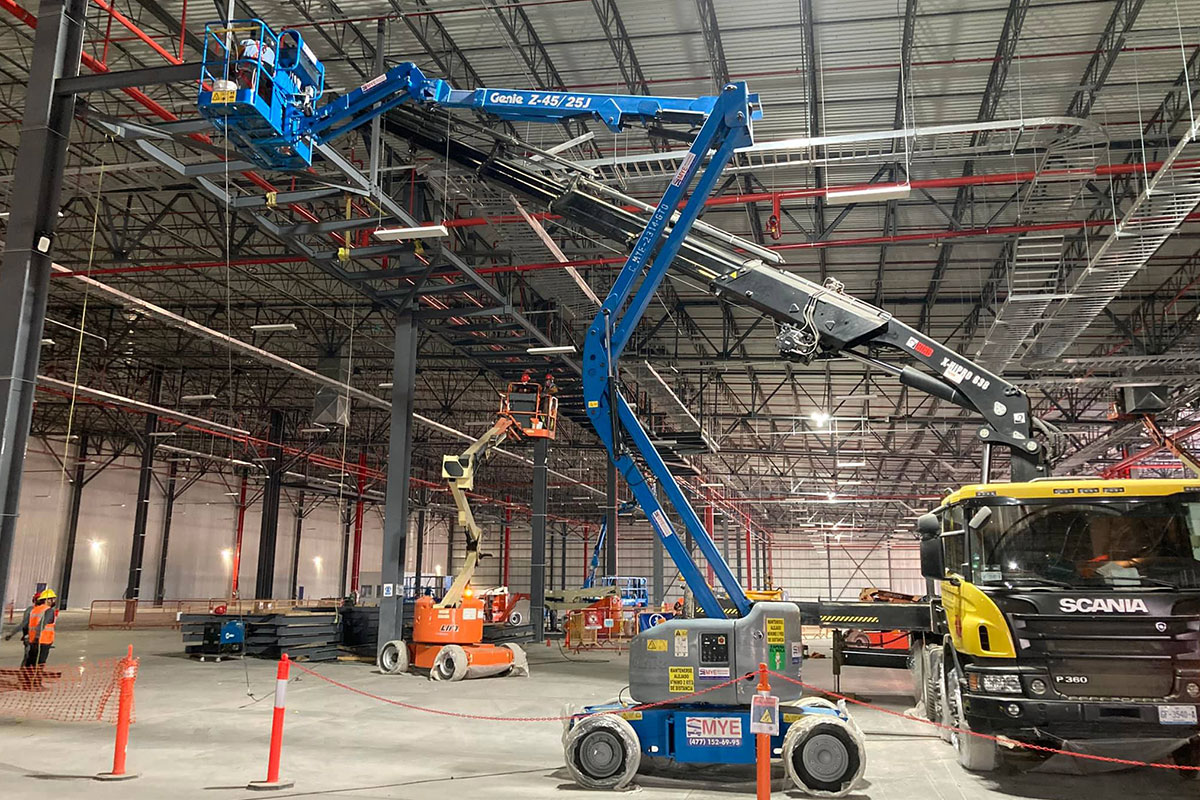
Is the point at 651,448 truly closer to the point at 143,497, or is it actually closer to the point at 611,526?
the point at 611,526

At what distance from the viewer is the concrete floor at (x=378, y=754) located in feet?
29.1

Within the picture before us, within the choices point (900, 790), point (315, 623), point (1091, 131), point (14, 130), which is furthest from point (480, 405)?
point (900, 790)

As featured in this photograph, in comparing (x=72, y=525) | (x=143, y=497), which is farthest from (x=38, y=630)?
(x=72, y=525)

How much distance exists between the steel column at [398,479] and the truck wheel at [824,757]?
13991 mm

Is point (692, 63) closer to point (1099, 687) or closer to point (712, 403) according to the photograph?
point (1099, 687)

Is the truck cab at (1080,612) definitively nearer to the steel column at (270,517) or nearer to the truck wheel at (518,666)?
the truck wheel at (518,666)

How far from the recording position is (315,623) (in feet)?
77.8

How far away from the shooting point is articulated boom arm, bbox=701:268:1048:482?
10703 millimetres

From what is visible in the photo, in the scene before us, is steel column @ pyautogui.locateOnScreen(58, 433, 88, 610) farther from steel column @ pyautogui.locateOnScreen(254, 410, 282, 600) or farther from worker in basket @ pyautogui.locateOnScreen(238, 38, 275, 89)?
worker in basket @ pyautogui.locateOnScreen(238, 38, 275, 89)

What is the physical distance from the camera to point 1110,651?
29.0 feet

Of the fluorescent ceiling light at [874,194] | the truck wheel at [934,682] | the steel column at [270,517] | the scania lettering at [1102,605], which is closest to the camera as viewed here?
the scania lettering at [1102,605]

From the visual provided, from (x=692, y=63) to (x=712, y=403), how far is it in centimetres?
2284

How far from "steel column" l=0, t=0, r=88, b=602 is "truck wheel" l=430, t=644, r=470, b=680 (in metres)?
10.4

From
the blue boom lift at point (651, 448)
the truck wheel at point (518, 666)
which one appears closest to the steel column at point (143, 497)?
the truck wheel at point (518, 666)
